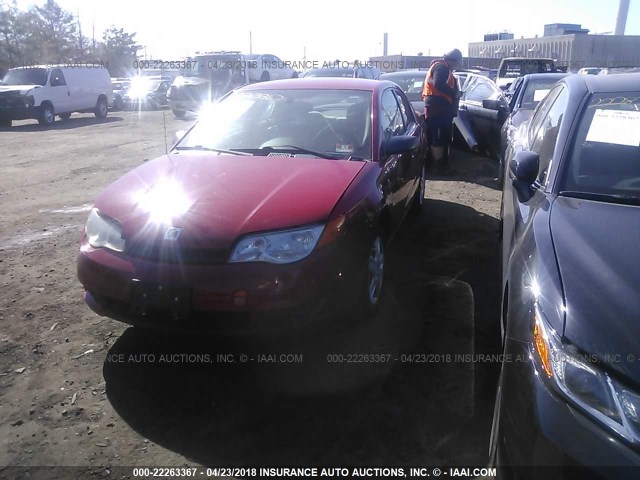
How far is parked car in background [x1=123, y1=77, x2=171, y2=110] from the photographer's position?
24.2 meters

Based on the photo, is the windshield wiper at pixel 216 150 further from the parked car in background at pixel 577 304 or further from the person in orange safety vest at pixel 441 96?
the person in orange safety vest at pixel 441 96

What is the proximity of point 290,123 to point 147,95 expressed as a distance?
73.2 feet

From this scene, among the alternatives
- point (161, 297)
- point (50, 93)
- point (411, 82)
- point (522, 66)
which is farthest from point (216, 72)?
point (161, 297)

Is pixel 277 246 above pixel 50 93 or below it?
below

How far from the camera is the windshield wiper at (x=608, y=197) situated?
253 centimetres

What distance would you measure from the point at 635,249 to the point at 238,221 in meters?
1.81

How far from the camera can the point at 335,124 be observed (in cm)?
414

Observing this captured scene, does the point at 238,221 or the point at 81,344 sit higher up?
the point at 238,221

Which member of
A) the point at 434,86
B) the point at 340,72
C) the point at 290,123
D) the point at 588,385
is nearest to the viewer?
the point at 588,385

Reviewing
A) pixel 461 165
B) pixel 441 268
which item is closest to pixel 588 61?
pixel 461 165

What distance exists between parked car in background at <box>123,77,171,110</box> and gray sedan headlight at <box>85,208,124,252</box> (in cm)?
2187

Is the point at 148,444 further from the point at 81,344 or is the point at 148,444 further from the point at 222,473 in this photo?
the point at 81,344

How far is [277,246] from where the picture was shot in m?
2.87

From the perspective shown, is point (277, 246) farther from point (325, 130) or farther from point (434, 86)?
point (434, 86)
